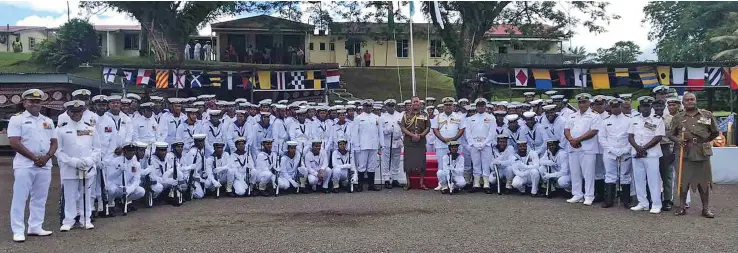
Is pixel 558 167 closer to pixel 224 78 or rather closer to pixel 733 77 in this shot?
pixel 733 77

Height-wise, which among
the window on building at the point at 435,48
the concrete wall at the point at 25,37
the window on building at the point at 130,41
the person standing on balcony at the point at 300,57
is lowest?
the person standing on balcony at the point at 300,57

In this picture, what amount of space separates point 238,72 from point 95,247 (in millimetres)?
12804

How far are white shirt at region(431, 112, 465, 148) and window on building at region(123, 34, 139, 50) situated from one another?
36.9 meters

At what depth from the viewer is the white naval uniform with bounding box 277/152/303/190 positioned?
1198 cm

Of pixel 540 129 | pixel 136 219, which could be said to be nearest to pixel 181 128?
pixel 136 219

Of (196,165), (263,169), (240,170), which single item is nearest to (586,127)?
(263,169)

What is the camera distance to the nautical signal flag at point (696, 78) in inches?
709

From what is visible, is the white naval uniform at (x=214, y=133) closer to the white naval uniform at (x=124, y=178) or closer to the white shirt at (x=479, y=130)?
the white naval uniform at (x=124, y=178)

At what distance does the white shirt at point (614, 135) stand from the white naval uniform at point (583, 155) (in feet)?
0.54

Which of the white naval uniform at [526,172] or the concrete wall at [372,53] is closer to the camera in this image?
the white naval uniform at [526,172]

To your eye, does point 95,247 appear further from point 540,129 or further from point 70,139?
point 540,129

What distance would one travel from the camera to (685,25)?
41.2 metres

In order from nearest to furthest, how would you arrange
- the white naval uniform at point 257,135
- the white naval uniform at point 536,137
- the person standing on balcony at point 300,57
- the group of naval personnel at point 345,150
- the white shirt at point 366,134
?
the group of naval personnel at point 345,150 < the white naval uniform at point 536,137 < the white naval uniform at point 257,135 < the white shirt at point 366,134 < the person standing on balcony at point 300,57

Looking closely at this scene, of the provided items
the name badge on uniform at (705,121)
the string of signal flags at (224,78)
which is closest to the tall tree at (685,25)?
the string of signal flags at (224,78)
